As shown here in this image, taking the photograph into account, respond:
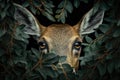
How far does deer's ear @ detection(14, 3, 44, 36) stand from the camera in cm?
666

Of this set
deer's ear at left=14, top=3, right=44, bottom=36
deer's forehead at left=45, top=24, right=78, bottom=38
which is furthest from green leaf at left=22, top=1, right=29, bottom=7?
deer's forehead at left=45, top=24, right=78, bottom=38

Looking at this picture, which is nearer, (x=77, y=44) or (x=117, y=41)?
(x=117, y=41)

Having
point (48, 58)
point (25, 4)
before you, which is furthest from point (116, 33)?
point (25, 4)

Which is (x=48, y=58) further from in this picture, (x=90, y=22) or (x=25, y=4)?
(x=90, y=22)

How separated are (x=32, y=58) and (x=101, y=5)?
1054mm

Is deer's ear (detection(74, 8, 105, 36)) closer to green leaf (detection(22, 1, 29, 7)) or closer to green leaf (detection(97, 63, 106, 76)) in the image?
green leaf (detection(22, 1, 29, 7))

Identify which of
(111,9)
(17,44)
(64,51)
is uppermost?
(111,9)

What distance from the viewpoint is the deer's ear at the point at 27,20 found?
666cm

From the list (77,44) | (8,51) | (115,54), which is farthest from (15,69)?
(77,44)

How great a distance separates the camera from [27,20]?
6918 millimetres

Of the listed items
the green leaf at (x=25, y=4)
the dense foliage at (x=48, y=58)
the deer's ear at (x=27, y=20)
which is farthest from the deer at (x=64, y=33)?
the dense foliage at (x=48, y=58)

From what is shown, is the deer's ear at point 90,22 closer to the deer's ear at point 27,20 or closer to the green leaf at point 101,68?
the deer's ear at point 27,20

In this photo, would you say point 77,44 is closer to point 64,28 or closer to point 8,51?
point 64,28

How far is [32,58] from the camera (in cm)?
553
